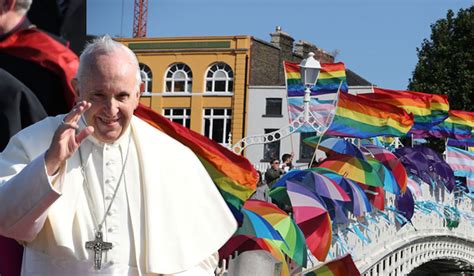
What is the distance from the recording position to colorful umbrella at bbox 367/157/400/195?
16953 mm

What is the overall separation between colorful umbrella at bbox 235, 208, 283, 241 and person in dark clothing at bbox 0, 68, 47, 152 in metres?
4.50

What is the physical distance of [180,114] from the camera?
179ft

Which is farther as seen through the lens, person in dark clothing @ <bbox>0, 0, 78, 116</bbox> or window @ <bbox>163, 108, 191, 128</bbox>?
window @ <bbox>163, 108, 191, 128</bbox>

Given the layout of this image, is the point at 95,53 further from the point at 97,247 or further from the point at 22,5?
the point at 97,247

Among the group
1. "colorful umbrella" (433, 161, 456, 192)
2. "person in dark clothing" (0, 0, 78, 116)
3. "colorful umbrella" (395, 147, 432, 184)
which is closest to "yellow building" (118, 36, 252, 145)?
"colorful umbrella" (433, 161, 456, 192)

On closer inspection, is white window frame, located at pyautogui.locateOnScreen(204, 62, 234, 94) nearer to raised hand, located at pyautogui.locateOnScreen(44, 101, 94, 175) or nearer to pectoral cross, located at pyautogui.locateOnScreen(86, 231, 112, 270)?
pectoral cross, located at pyautogui.locateOnScreen(86, 231, 112, 270)

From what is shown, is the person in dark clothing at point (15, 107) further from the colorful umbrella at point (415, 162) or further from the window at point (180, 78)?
the window at point (180, 78)

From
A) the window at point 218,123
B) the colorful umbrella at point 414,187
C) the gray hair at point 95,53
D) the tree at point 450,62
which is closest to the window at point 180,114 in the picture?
the window at point 218,123

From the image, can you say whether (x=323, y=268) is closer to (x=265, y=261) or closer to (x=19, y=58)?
(x=265, y=261)

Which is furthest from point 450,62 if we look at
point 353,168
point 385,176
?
point 353,168

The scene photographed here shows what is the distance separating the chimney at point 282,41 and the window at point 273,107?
5542 mm

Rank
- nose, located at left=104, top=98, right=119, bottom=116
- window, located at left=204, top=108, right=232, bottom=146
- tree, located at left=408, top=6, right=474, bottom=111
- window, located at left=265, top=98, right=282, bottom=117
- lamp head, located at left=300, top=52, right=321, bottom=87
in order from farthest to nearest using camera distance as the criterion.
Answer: window, located at left=204, top=108, right=232, bottom=146 < window, located at left=265, top=98, right=282, bottom=117 < tree, located at left=408, top=6, right=474, bottom=111 < lamp head, located at left=300, top=52, right=321, bottom=87 < nose, located at left=104, top=98, right=119, bottom=116

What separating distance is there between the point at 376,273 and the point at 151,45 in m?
34.3

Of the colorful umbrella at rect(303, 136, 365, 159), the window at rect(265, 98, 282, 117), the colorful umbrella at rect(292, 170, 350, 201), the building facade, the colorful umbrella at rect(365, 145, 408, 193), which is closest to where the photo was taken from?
the colorful umbrella at rect(292, 170, 350, 201)
